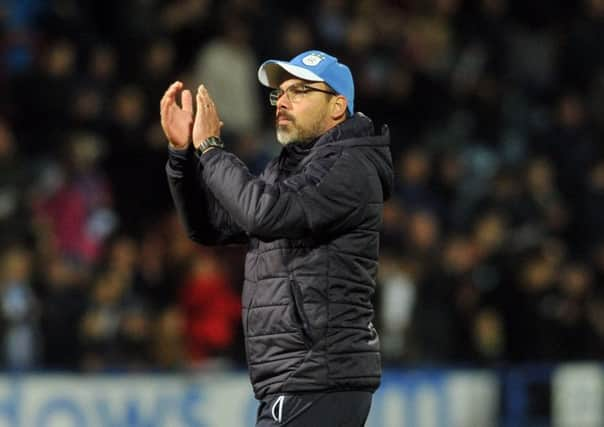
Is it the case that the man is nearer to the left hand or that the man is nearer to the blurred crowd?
the left hand

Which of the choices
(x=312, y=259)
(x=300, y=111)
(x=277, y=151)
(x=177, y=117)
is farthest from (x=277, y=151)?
(x=312, y=259)

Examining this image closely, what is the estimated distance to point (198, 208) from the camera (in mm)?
4688

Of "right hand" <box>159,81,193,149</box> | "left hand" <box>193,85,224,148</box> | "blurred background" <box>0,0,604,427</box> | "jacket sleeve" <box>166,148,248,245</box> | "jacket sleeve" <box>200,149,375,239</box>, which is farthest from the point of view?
"blurred background" <box>0,0,604,427</box>

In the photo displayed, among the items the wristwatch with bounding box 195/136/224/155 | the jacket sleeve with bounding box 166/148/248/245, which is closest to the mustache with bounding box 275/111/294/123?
the wristwatch with bounding box 195/136/224/155

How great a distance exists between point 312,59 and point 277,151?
655cm

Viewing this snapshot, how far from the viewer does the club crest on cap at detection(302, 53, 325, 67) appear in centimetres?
444

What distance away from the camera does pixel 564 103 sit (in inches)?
502

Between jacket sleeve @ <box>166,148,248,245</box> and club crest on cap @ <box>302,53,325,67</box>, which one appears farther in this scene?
jacket sleeve @ <box>166,148,248,245</box>

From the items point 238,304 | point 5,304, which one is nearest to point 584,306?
point 238,304

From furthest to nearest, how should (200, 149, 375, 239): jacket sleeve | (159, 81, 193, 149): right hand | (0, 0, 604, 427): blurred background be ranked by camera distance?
(0, 0, 604, 427): blurred background
(159, 81, 193, 149): right hand
(200, 149, 375, 239): jacket sleeve

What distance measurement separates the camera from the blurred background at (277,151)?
9.05 meters

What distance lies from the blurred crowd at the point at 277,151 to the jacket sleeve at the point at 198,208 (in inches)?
160

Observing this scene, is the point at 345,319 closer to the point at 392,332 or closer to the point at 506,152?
the point at 392,332

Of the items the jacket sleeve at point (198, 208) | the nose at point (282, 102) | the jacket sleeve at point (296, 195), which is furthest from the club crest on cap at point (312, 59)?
the jacket sleeve at point (198, 208)
